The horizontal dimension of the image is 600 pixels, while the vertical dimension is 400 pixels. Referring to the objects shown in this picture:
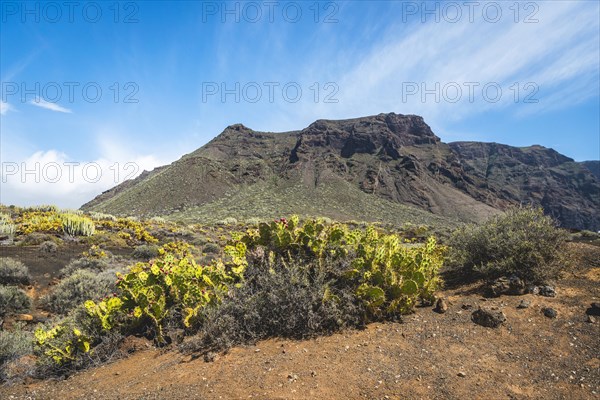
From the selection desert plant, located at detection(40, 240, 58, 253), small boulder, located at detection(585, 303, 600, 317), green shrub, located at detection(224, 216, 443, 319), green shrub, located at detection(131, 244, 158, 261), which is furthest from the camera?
green shrub, located at detection(131, 244, 158, 261)

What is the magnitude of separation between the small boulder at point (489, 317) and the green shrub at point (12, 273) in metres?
11.9

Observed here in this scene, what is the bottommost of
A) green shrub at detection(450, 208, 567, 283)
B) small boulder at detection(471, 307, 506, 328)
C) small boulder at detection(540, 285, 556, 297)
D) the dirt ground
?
the dirt ground

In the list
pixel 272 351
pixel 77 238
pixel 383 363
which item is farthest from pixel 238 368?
pixel 77 238

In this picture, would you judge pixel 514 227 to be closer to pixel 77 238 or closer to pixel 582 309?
pixel 582 309

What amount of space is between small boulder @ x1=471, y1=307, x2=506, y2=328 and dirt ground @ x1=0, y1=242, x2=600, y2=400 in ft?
0.32

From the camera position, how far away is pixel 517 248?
6.84 metres

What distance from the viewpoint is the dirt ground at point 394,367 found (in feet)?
13.1

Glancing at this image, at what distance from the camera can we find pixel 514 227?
7.50 m

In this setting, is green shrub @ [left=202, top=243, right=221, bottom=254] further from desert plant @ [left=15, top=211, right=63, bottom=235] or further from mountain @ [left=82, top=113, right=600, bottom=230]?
mountain @ [left=82, top=113, right=600, bottom=230]

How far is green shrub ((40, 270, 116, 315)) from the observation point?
352 inches

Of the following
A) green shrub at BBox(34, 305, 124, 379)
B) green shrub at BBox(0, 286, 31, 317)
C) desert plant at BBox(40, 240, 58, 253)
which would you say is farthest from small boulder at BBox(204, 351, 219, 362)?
desert plant at BBox(40, 240, 58, 253)

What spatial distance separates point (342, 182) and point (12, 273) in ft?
248

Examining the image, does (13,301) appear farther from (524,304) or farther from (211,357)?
(524,304)

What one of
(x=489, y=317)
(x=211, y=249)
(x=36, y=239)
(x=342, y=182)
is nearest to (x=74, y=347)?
(x=489, y=317)
